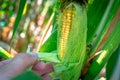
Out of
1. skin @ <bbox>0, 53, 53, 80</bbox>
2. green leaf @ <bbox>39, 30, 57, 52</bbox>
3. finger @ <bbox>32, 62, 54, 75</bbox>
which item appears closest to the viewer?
skin @ <bbox>0, 53, 53, 80</bbox>

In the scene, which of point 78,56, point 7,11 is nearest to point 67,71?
point 78,56

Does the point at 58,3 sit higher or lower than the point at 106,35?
higher

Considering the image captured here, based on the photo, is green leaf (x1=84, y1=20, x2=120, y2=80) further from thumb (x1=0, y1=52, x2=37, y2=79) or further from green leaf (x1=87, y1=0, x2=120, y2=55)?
thumb (x1=0, y1=52, x2=37, y2=79)

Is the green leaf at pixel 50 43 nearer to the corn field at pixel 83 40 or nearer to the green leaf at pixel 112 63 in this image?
the corn field at pixel 83 40

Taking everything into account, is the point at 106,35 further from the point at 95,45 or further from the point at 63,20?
the point at 63,20

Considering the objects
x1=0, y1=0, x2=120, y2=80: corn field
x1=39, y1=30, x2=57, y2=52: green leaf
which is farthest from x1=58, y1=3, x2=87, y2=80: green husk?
x1=39, y1=30, x2=57, y2=52: green leaf

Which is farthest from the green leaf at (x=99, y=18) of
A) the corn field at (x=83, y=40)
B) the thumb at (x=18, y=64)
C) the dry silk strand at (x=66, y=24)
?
the thumb at (x=18, y=64)
